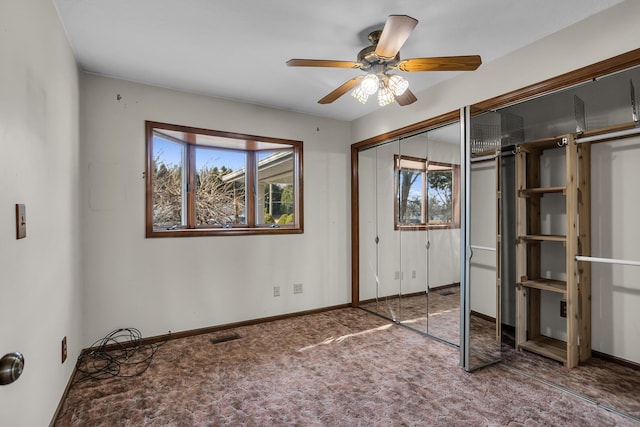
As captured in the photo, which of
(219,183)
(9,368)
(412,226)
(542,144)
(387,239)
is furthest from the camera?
(387,239)

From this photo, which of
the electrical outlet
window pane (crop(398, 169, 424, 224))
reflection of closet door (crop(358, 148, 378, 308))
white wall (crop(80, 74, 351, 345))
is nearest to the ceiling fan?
window pane (crop(398, 169, 424, 224))

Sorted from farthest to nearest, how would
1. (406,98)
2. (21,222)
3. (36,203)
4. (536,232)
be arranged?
(536,232), (406,98), (36,203), (21,222)

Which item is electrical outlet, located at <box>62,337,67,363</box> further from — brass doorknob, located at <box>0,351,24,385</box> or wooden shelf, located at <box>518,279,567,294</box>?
wooden shelf, located at <box>518,279,567,294</box>

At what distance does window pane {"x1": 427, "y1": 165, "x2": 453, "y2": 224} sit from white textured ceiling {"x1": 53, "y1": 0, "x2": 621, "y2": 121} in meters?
0.87

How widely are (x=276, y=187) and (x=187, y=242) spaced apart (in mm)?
1268

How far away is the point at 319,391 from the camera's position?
2.20 meters

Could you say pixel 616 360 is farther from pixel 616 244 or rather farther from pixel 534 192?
pixel 534 192

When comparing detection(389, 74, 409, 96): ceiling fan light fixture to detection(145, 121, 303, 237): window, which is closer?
detection(389, 74, 409, 96): ceiling fan light fixture

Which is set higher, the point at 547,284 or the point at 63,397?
the point at 547,284

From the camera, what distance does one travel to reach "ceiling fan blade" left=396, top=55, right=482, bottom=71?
1.84 meters

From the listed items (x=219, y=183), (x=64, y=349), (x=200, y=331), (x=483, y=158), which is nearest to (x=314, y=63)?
(x=483, y=158)

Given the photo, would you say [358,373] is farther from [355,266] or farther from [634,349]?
[634,349]

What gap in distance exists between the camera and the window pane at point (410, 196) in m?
3.37

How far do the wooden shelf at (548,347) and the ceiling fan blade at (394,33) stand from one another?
2.72m
